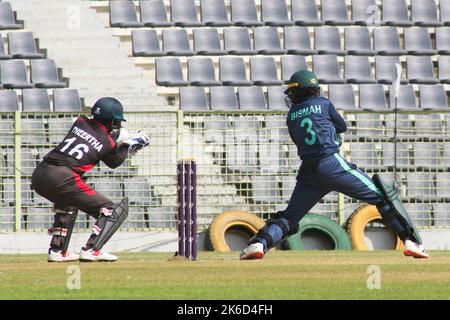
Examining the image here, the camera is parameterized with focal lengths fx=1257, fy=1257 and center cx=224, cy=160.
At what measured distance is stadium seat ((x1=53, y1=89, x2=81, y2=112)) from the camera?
2336 centimetres

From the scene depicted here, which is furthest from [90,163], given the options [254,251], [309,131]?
[309,131]

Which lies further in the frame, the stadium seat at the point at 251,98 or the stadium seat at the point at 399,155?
the stadium seat at the point at 251,98

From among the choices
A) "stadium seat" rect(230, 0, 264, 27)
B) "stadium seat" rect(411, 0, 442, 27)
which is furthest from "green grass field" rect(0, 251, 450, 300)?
"stadium seat" rect(411, 0, 442, 27)

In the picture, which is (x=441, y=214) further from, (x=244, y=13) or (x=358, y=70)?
(x=244, y=13)

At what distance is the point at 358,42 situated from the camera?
2567cm

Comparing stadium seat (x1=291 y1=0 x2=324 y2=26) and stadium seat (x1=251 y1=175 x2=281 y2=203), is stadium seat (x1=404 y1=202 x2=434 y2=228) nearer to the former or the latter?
stadium seat (x1=251 y1=175 x2=281 y2=203)

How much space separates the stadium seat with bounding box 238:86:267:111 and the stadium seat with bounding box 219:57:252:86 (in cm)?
34

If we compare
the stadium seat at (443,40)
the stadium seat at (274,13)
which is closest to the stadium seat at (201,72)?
the stadium seat at (274,13)

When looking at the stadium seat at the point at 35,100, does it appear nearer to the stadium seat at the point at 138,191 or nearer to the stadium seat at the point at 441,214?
the stadium seat at the point at 138,191

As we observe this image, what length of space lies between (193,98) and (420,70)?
15.8ft

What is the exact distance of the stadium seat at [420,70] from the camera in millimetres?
25266

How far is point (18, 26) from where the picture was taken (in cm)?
2530

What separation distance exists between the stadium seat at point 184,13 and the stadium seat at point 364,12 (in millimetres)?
3230

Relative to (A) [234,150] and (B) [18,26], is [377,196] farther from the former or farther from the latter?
(B) [18,26]
